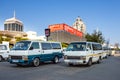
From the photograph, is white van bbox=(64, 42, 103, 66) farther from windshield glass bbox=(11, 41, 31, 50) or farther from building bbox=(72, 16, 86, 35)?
building bbox=(72, 16, 86, 35)

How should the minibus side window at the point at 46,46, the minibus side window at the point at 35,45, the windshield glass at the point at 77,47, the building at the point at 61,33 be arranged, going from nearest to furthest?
1. the minibus side window at the point at 35,45
2. the windshield glass at the point at 77,47
3. the minibus side window at the point at 46,46
4. the building at the point at 61,33

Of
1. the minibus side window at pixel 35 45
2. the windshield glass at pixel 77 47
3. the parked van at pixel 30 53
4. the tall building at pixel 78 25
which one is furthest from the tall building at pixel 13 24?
the windshield glass at pixel 77 47

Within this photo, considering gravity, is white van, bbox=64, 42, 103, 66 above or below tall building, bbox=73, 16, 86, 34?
below

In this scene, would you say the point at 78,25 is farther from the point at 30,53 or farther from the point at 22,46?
the point at 30,53

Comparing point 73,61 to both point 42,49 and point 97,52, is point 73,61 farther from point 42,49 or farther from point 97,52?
point 97,52

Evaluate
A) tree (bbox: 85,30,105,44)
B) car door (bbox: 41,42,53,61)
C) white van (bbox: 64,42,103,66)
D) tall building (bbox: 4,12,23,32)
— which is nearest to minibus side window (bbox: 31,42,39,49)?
car door (bbox: 41,42,53,61)

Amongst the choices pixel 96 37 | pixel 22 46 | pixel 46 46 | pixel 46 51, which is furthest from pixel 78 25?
pixel 22 46

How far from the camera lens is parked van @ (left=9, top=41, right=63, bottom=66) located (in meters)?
16.7

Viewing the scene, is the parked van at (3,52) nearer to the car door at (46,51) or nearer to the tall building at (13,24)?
the car door at (46,51)

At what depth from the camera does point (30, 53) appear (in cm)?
1700

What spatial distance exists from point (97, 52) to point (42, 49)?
5163mm

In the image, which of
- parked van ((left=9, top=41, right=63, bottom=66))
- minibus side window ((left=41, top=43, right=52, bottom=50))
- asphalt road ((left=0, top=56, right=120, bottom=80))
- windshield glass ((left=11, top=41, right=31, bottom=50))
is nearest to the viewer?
asphalt road ((left=0, top=56, right=120, bottom=80))

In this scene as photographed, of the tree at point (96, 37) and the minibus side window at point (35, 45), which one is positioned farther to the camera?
the tree at point (96, 37)

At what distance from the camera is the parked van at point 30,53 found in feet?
54.6
